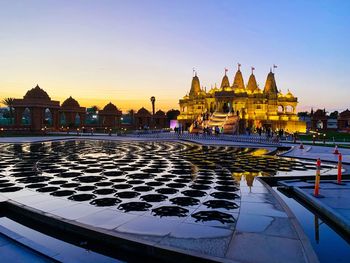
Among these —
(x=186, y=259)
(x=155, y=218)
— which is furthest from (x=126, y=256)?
(x=155, y=218)

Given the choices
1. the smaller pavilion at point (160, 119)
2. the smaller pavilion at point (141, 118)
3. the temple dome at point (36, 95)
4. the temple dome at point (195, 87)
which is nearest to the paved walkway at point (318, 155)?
the temple dome at point (36, 95)

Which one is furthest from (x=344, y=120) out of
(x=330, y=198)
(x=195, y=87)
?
(x=330, y=198)

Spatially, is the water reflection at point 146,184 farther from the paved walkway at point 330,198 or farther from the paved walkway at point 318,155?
the paved walkway at point 318,155

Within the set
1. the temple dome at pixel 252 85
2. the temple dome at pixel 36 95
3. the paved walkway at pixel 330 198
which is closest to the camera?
the paved walkway at pixel 330 198

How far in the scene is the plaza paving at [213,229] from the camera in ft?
14.8

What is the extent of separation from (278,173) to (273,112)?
64168 mm

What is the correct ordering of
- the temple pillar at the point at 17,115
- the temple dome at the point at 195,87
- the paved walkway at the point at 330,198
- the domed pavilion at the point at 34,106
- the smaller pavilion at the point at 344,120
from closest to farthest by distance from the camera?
the paved walkway at the point at 330,198
the domed pavilion at the point at 34,106
the temple pillar at the point at 17,115
the smaller pavilion at the point at 344,120
the temple dome at the point at 195,87

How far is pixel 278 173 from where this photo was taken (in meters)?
12.1

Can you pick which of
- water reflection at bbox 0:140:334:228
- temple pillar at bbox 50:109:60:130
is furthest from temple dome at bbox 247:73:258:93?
water reflection at bbox 0:140:334:228

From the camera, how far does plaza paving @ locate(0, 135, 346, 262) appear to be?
4.50 meters

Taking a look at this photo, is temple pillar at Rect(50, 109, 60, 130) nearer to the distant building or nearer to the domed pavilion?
the distant building

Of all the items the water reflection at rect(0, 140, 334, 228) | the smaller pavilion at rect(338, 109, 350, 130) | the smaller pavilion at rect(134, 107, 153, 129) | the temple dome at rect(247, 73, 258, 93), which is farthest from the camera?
the temple dome at rect(247, 73, 258, 93)

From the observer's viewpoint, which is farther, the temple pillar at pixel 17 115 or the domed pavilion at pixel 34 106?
the temple pillar at pixel 17 115

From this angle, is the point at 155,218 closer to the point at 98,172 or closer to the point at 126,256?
the point at 126,256
